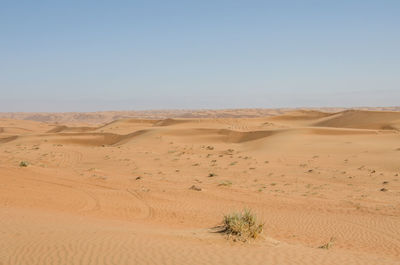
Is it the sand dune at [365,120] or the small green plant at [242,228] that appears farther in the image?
the sand dune at [365,120]

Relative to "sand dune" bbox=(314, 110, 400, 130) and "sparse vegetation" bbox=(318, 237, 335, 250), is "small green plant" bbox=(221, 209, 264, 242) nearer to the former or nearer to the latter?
"sparse vegetation" bbox=(318, 237, 335, 250)

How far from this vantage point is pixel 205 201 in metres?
14.9

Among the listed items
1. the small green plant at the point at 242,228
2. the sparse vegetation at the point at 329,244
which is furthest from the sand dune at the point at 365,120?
the small green plant at the point at 242,228

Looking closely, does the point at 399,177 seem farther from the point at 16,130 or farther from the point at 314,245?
the point at 16,130

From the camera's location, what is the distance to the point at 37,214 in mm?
10898

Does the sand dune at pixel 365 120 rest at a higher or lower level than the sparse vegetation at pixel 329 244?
higher

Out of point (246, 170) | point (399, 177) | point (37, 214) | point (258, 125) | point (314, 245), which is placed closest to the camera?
point (314, 245)

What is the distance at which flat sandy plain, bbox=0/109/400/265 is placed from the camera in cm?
743

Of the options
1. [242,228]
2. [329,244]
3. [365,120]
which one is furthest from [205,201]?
[365,120]

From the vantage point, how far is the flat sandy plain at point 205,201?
7426 mm

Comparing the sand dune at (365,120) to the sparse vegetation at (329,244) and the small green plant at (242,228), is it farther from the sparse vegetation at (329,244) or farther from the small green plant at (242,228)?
the small green plant at (242,228)

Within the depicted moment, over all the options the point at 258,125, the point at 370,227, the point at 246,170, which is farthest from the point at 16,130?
the point at 370,227

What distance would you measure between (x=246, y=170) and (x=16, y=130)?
162 ft

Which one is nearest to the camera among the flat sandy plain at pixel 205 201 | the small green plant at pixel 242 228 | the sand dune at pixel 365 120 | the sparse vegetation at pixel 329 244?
the flat sandy plain at pixel 205 201
